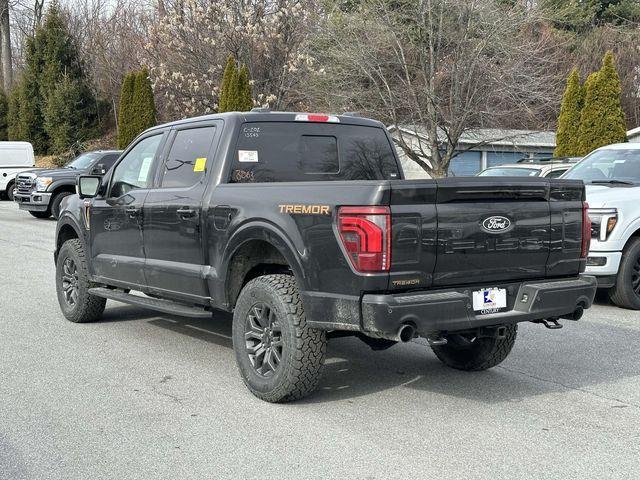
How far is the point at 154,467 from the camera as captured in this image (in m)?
4.22

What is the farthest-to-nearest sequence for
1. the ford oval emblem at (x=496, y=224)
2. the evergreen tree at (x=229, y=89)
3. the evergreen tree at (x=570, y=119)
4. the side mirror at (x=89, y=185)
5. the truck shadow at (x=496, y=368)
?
the evergreen tree at (x=229, y=89), the evergreen tree at (x=570, y=119), the side mirror at (x=89, y=185), the truck shadow at (x=496, y=368), the ford oval emblem at (x=496, y=224)

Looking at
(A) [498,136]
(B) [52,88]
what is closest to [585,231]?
(A) [498,136]

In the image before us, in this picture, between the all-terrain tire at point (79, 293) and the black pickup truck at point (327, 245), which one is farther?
the all-terrain tire at point (79, 293)

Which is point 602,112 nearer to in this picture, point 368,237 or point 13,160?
point 368,237

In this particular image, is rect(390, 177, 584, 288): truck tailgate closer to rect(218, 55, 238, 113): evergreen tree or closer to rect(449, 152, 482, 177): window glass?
rect(218, 55, 238, 113): evergreen tree

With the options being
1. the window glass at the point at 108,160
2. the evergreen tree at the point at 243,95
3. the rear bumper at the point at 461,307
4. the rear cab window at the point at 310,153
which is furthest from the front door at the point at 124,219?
the evergreen tree at the point at 243,95

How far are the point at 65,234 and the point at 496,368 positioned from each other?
4945 mm

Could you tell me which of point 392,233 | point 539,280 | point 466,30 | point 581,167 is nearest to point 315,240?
point 392,233

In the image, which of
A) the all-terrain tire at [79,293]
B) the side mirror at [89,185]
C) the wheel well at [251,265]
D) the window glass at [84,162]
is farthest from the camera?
the window glass at [84,162]

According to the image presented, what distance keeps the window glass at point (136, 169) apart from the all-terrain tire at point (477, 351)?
2995 millimetres

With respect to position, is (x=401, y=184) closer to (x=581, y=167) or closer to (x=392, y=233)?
(x=392, y=233)

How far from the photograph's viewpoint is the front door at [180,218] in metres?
6.06

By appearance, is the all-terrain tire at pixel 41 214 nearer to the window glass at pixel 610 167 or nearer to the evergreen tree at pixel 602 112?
the evergreen tree at pixel 602 112

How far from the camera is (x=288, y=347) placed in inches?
200
